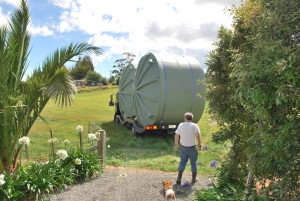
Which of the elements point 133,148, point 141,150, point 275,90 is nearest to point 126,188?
point 275,90

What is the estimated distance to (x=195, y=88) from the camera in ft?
41.1

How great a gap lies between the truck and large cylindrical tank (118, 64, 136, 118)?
6.33 ft

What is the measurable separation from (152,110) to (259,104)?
9.05 meters

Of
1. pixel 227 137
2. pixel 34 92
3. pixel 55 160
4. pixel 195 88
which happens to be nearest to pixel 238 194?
pixel 227 137

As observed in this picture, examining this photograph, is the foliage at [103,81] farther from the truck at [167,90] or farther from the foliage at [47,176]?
the foliage at [47,176]

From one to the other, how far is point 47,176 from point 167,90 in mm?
6445

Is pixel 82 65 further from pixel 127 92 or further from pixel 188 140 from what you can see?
pixel 127 92

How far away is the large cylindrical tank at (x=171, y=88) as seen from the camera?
12188mm

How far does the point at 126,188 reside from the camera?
7.12 metres

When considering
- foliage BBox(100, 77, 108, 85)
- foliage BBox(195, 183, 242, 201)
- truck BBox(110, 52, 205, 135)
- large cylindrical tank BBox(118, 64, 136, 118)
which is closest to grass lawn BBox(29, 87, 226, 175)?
truck BBox(110, 52, 205, 135)

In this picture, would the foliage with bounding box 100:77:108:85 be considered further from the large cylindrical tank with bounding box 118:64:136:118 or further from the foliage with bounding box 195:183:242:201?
the foliage with bounding box 195:183:242:201

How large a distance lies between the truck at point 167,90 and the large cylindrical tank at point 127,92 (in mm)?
1930

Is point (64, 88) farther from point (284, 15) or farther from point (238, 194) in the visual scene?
point (284, 15)

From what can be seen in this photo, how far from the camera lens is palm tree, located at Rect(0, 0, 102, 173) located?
270 inches
